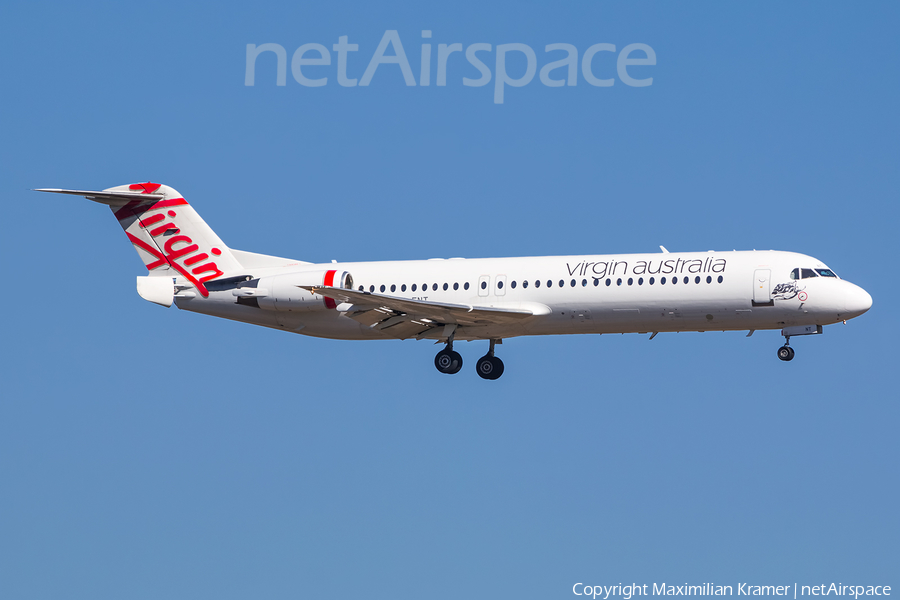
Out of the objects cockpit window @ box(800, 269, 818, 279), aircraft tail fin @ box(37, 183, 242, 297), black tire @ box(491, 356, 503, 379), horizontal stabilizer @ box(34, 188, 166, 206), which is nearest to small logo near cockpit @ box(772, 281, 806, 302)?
cockpit window @ box(800, 269, 818, 279)

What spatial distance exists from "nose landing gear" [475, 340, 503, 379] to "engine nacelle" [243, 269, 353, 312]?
4.82 meters

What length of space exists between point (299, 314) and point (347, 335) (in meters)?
1.57

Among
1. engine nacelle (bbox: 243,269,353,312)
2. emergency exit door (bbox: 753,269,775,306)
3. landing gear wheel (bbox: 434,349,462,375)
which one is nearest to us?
→ emergency exit door (bbox: 753,269,775,306)

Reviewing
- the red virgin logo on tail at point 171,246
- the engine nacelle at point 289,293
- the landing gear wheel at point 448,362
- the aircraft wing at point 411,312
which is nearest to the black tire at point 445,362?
the landing gear wheel at point 448,362

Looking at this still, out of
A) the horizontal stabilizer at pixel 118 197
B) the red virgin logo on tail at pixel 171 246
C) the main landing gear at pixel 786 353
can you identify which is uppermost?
the horizontal stabilizer at pixel 118 197

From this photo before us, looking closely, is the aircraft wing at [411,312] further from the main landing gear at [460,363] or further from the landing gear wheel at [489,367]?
the landing gear wheel at [489,367]

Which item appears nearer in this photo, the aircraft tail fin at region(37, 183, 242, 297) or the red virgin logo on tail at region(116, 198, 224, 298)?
the red virgin logo on tail at region(116, 198, 224, 298)

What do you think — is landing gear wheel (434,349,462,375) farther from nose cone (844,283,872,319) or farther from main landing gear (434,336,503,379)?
nose cone (844,283,872,319)

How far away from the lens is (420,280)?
35.3 m

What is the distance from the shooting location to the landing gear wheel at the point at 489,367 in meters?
36.2

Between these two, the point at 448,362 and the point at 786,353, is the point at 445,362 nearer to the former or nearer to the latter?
the point at 448,362

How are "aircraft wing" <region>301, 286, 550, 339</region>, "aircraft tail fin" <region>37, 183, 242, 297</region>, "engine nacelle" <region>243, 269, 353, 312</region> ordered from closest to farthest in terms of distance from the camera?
A: "aircraft wing" <region>301, 286, 550, 339</region> < "engine nacelle" <region>243, 269, 353, 312</region> < "aircraft tail fin" <region>37, 183, 242, 297</region>

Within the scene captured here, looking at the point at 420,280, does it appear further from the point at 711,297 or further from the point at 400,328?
the point at 711,297

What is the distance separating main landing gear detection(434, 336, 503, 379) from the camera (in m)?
35.6
